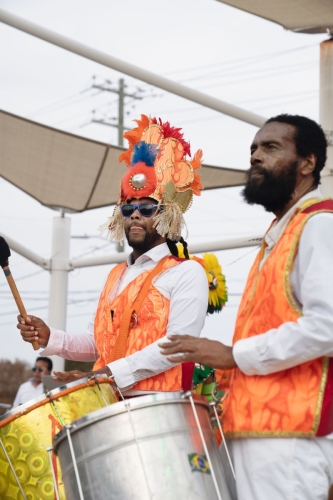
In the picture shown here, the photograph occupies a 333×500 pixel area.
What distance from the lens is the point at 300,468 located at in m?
3.17

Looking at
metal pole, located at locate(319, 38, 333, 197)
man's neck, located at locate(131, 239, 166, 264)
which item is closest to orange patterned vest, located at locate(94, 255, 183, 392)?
man's neck, located at locate(131, 239, 166, 264)

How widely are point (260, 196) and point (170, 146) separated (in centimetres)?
173

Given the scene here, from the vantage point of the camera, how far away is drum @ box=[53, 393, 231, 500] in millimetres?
3193

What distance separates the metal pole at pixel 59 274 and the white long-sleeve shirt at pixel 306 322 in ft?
28.5

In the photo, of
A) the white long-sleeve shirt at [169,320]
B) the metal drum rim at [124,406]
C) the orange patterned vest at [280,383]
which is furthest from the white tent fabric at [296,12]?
the metal drum rim at [124,406]

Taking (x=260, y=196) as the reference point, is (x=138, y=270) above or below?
below

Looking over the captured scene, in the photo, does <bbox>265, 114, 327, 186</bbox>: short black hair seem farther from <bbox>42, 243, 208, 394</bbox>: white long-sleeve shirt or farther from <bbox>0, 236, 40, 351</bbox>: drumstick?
<bbox>0, 236, 40, 351</bbox>: drumstick

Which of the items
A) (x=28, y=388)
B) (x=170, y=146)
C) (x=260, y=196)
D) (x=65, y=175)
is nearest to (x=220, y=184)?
(x=65, y=175)

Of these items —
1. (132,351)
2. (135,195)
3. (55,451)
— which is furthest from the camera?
(135,195)

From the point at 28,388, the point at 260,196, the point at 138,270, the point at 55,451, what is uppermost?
the point at 260,196

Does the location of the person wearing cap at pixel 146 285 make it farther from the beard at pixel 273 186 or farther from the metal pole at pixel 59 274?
the metal pole at pixel 59 274

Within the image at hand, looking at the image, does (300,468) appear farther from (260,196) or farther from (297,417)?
(260,196)

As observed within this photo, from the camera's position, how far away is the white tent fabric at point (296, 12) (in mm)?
8242

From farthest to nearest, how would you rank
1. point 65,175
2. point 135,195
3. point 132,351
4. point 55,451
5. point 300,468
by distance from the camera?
point 65,175 < point 135,195 < point 132,351 < point 55,451 < point 300,468
